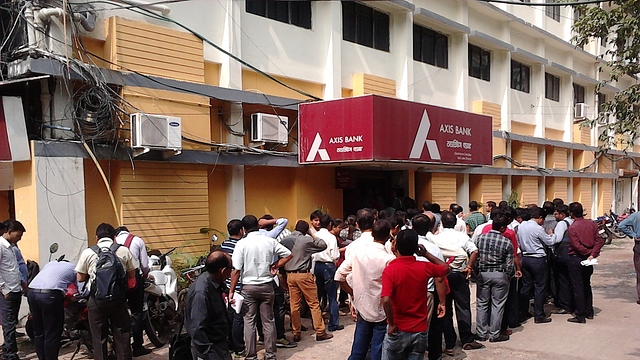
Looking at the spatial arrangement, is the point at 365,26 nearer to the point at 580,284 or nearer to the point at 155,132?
the point at 155,132

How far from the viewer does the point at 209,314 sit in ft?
13.8

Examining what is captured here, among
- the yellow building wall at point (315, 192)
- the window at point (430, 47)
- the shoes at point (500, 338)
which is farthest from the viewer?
the window at point (430, 47)

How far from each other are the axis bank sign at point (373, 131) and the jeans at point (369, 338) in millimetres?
5181


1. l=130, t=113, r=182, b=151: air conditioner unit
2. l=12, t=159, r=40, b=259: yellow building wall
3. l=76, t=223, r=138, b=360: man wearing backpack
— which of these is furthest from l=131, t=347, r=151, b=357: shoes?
l=130, t=113, r=182, b=151: air conditioner unit

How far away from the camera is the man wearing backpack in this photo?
17.4 feet

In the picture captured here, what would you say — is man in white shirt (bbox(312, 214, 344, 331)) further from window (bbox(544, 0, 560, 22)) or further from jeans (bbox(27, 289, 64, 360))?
window (bbox(544, 0, 560, 22))

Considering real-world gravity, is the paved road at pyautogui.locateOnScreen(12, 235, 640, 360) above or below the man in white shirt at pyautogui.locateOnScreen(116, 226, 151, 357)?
below

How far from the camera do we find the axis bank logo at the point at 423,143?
36.4 ft

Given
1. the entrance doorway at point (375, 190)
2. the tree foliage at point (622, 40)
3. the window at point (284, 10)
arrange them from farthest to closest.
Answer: the entrance doorway at point (375, 190)
the window at point (284, 10)
the tree foliage at point (622, 40)

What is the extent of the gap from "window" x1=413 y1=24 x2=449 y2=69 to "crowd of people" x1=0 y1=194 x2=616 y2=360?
7.53 metres

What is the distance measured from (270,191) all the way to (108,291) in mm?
6157

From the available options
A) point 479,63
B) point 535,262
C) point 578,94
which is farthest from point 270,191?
point 578,94

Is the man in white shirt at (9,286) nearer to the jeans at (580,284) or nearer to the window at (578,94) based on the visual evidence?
the jeans at (580,284)

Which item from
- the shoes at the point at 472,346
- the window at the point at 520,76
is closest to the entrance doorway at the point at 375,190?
the shoes at the point at 472,346
